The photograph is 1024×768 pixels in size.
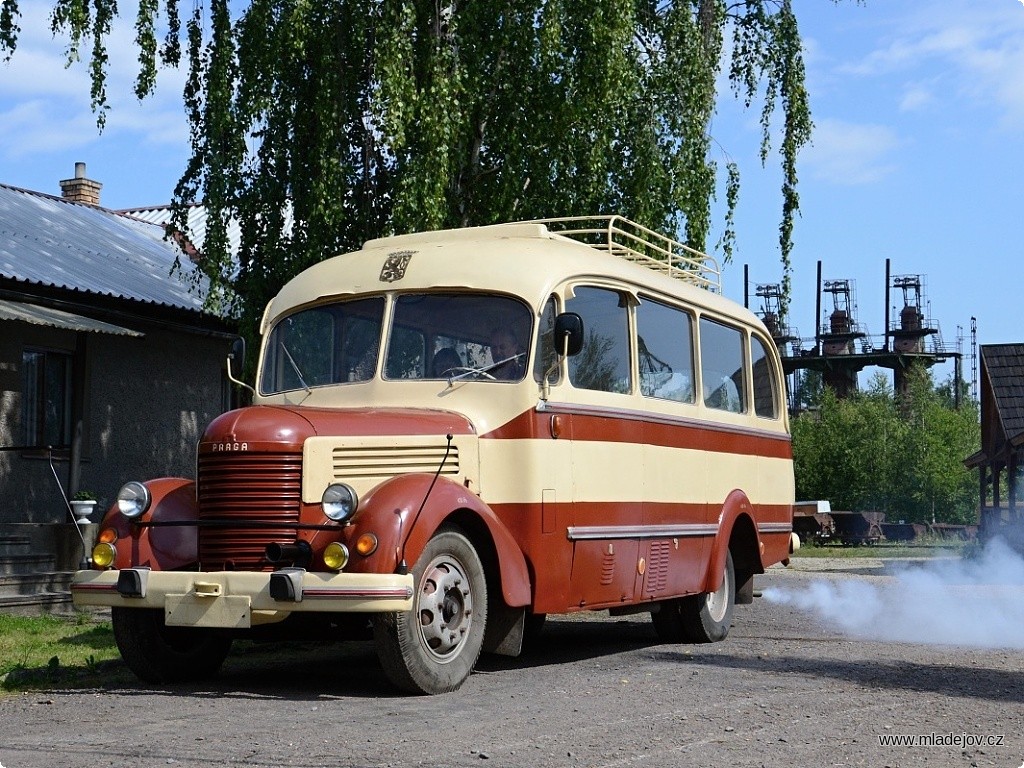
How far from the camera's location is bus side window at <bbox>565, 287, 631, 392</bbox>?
9.41 metres

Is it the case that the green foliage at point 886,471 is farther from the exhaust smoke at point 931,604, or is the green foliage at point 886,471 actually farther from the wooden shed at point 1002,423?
the exhaust smoke at point 931,604

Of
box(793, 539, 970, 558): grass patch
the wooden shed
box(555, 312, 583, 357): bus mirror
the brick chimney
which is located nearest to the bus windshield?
box(555, 312, 583, 357): bus mirror

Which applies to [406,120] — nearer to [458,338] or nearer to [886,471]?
[458,338]

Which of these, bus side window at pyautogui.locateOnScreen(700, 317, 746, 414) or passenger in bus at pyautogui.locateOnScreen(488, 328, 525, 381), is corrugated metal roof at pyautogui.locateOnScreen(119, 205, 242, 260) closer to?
bus side window at pyautogui.locateOnScreen(700, 317, 746, 414)

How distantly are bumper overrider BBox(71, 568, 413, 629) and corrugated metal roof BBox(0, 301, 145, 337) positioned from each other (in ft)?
24.2

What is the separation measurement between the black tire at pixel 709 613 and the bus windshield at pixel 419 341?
3.26 meters

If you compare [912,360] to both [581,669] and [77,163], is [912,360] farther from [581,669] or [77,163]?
[581,669]

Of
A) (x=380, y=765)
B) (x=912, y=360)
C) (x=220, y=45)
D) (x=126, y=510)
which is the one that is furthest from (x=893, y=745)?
(x=912, y=360)

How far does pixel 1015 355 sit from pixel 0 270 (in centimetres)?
2597

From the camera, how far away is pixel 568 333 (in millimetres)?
8758

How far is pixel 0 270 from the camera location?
16156mm

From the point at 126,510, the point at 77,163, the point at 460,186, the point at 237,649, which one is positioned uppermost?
the point at 77,163

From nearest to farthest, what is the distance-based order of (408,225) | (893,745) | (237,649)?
1. (893,745)
2. (237,649)
3. (408,225)

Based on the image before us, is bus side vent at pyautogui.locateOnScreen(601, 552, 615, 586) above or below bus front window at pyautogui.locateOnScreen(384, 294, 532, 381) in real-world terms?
below
